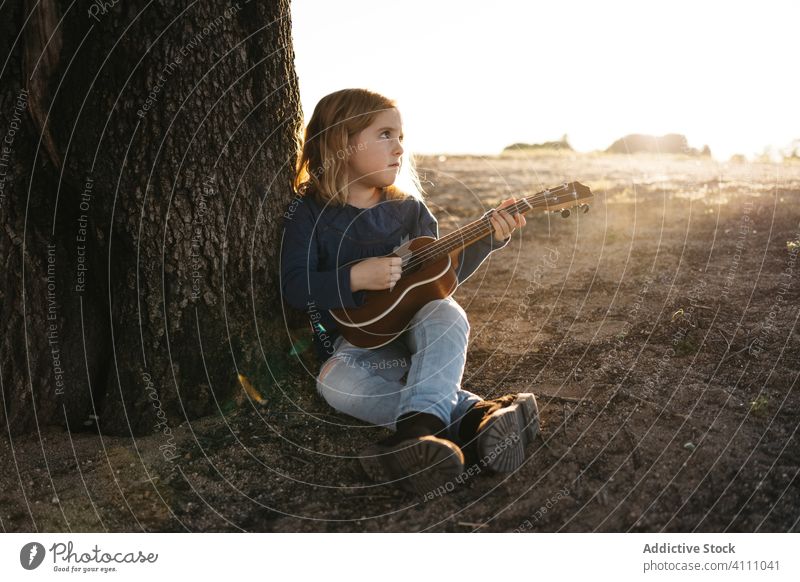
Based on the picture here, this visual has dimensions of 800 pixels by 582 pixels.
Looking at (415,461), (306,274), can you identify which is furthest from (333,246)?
(415,461)

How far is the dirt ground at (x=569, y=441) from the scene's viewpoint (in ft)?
9.83

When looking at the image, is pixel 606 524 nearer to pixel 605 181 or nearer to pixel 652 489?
pixel 652 489

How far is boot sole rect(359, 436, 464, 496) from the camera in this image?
2.99 meters

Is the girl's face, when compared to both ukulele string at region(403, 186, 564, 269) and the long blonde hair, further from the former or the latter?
ukulele string at region(403, 186, 564, 269)

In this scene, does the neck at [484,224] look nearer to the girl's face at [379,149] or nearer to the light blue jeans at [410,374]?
the light blue jeans at [410,374]

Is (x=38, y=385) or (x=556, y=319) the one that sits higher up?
(x=38, y=385)

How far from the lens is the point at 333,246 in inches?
156

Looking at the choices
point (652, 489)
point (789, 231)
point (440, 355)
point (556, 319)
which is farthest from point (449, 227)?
point (652, 489)

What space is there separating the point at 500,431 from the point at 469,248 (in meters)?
1.29

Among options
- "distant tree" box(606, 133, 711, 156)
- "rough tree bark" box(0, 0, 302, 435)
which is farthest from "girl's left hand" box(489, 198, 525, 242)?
"distant tree" box(606, 133, 711, 156)

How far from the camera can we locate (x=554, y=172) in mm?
11383

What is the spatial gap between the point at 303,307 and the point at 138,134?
123cm

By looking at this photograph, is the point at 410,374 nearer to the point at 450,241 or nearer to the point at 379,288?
the point at 379,288

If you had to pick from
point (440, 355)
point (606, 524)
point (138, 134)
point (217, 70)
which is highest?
point (217, 70)
